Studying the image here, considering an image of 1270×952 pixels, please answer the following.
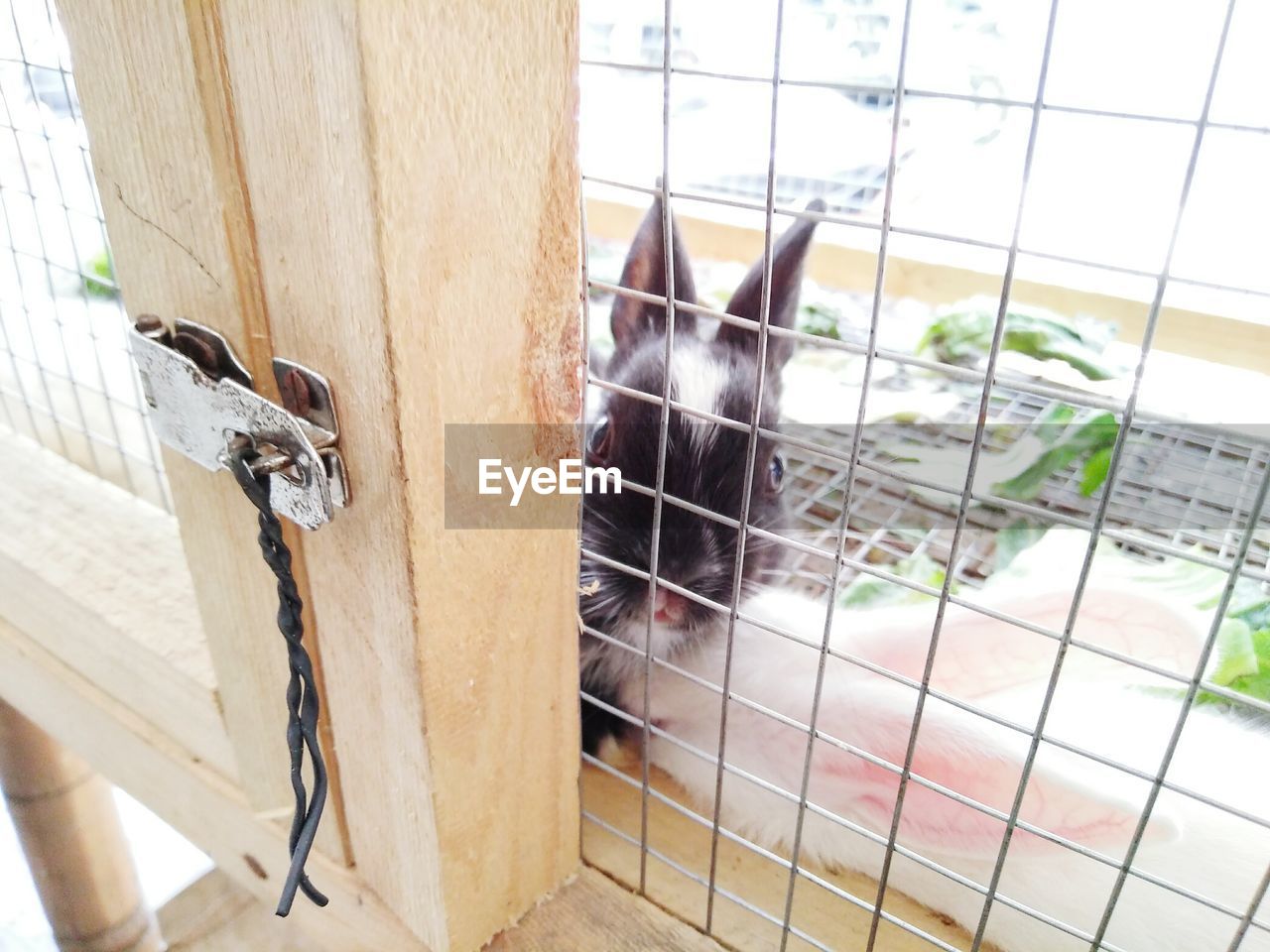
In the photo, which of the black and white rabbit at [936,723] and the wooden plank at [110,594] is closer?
the black and white rabbit at [936,723]

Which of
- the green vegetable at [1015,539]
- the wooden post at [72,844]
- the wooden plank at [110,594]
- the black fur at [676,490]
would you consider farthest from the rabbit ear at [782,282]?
the wooden post at [72,844]

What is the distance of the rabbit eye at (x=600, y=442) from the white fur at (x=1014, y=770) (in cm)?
24

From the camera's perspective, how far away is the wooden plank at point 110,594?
33.5 inches

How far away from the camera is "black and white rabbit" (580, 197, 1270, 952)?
70 centimetres

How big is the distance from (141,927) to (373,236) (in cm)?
137

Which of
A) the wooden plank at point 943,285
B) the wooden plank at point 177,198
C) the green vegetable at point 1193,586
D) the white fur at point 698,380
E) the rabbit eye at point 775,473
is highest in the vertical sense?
the wooden plank at point 177,198

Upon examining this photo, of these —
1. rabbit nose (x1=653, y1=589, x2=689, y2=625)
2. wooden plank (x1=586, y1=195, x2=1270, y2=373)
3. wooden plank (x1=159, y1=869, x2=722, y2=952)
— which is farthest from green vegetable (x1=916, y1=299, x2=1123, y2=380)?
wooden plank (x1=159, y1=869, x2=722, y2=952)

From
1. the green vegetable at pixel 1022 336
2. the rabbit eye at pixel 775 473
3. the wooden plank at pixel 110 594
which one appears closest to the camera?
the wooden plank at pixel 110 594

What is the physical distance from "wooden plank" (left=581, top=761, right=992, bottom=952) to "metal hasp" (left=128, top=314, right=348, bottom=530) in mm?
434

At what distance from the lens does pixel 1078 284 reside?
1.60 m

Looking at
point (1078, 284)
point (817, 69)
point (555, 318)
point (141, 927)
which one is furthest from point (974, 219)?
point (141, 927)

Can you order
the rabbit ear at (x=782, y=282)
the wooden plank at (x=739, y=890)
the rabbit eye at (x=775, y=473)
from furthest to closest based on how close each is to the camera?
1. the rabbit eye at (x=775, y=473)
2. the rabbit ear at (x=782, y=282)
3. the wooden plank at (x=739, y=890)

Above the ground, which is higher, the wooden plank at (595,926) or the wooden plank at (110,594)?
the wooden plank at (110,594)

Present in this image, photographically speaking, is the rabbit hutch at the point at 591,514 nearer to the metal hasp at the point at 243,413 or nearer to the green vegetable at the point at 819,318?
the metal hasp at the point at 243,413
